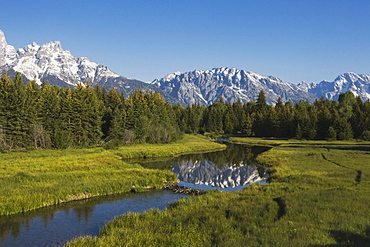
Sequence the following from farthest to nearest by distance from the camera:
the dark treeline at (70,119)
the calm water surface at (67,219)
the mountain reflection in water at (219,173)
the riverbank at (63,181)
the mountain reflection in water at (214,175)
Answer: the dark treeline at (70,119) → the mountain reflection in water at (219,173) → the mountain reflection in water at (214,175) → the riverbank at (63,181) → the calm water surface at (67,219)

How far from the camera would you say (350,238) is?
16.0 meters

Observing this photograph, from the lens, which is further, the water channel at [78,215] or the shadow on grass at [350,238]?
the water channel at [78,215]

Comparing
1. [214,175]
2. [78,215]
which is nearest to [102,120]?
[214,175]

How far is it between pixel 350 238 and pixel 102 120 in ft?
287

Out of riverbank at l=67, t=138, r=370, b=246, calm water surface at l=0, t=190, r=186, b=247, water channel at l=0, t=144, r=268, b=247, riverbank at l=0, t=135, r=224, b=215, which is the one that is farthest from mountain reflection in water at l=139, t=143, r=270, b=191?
riverbank at l=67, t=138, r=370, b=246

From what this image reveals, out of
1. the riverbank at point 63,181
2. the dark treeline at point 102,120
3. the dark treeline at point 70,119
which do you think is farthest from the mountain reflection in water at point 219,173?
the dark treeline at point 102,120

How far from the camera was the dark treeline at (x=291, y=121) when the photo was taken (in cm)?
11969

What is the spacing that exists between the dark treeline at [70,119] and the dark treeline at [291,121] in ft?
175

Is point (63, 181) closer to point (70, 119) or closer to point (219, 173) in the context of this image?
point (219, 173)

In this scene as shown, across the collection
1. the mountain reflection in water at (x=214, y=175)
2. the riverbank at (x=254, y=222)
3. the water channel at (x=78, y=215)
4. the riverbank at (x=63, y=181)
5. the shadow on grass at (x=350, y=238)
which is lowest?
the mountain reflection in water at (x=214, y=175)

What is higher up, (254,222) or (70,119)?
(70,119)

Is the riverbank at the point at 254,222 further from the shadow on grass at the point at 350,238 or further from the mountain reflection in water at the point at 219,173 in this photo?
the mountain reflection in water at the point at 219,173

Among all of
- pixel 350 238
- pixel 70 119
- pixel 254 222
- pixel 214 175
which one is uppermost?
pixel 70 119

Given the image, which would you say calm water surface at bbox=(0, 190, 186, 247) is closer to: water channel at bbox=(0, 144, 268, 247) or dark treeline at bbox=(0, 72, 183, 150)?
water channel at bbox=(0, 144, 268, 247)
